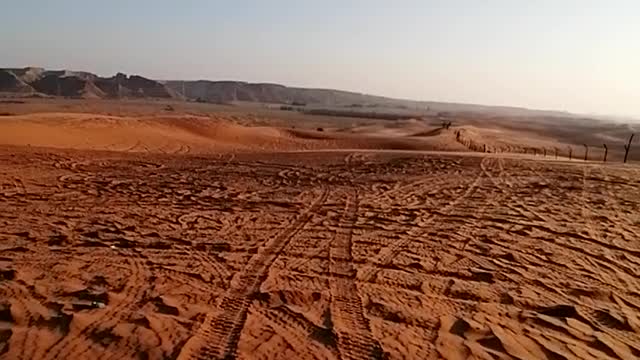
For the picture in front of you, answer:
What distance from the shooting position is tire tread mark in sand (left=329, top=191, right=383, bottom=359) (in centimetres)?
464

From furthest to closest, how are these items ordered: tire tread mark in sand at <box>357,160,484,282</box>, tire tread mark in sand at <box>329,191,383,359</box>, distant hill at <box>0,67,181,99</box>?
distant hill at <box>0,67,181,99</box>
tire tread mark in sand at <box>357,160,484,282</box>
tire tread mark in sand at <box>329,191,383,359</box>

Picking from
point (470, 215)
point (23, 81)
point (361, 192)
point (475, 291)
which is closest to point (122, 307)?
point (475, 291)

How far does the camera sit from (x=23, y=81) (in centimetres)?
12456

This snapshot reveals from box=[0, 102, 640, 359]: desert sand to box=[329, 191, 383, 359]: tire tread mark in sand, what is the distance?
0.02m

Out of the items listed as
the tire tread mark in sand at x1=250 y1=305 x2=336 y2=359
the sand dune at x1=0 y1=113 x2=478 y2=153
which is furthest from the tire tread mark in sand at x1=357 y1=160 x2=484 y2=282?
the sand dune at x1=0 y1=113 x2=478 y2=153

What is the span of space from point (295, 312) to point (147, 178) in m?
9.38

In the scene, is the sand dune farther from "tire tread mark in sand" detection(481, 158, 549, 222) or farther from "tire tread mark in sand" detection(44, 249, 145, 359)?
"tire tread mark in sand" detection(44, 249, 145, 359)

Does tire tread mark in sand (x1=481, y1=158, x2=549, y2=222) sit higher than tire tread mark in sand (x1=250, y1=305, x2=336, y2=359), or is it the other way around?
tire tread mark in sand (x1=481, y1=158, x2=549, y2=222)

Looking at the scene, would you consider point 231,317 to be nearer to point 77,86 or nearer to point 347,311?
point 347,311

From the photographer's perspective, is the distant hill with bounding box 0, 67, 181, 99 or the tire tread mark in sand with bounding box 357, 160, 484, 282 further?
the distant hill with bounding box 0, 67, 181, 99

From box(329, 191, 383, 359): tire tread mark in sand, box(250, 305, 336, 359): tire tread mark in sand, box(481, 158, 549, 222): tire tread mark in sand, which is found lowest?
box(250, 305, 336, 359): tire tread mark in sand

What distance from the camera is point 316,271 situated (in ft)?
21.4

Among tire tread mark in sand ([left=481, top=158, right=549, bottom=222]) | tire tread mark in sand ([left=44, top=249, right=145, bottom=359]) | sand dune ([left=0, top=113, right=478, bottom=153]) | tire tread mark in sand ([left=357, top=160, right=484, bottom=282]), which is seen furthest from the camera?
sand dune ([left=0, top=113, right=478, bottom=153])

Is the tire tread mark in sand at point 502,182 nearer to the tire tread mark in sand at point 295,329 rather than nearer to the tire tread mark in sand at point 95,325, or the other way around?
the tire tread mark in sand at point 295,329
